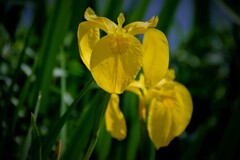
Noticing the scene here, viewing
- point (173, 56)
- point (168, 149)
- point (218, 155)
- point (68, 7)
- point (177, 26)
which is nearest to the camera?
point (218, 155)

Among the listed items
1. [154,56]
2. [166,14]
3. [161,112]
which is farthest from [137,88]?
[166,14]

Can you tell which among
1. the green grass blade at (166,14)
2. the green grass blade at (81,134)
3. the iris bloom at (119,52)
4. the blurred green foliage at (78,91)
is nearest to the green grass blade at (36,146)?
the blurred green foliage at (78,91)

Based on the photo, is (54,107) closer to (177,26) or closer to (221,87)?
(221,87)

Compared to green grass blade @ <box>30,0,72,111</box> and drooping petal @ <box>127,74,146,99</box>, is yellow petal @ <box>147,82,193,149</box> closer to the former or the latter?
drooping petal @ <box>127,74,146,99</box>

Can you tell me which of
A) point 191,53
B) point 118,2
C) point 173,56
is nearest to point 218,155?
point 118,2

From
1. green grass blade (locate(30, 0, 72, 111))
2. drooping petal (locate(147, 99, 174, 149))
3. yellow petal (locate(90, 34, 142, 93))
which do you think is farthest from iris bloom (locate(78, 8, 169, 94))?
green grass blade (locate(30, 0, 72, 111))
